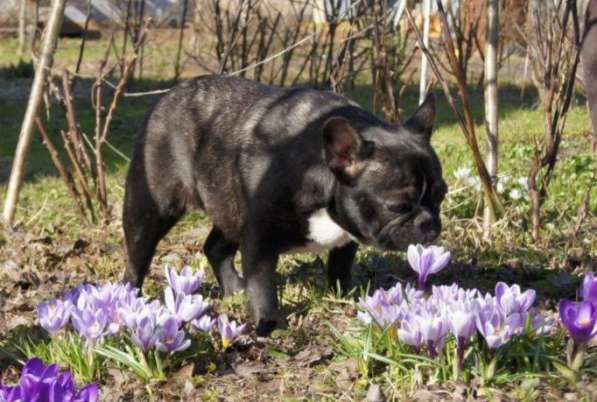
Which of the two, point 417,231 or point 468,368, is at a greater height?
point 417,231

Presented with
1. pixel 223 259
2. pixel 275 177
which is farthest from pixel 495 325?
pixel 223 259

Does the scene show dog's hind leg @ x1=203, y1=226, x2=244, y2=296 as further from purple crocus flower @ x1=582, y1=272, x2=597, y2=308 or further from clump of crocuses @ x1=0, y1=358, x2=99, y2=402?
clump of crocuses @ x1=0, y1=358, x2=99, y2=402

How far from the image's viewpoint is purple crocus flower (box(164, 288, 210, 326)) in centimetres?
399

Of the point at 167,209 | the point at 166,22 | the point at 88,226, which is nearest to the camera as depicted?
the point at 167,209

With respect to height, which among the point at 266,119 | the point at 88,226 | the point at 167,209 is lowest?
the point at 88,226

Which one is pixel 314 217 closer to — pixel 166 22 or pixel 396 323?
pixel 396 323

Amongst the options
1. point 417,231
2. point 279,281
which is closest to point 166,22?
point 279,281

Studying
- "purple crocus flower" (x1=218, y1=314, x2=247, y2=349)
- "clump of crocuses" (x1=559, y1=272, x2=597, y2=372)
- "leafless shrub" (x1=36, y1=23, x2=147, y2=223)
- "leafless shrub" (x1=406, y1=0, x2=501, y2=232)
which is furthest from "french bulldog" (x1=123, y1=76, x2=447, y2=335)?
"leafless shrub" (x1=36, y1=23, x2=147, y2=223)

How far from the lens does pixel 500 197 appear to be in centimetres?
682

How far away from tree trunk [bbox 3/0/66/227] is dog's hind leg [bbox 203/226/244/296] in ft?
5.91

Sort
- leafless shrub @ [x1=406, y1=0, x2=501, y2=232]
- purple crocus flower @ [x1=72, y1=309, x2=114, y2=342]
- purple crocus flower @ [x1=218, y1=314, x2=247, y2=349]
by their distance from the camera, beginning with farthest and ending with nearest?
leafless shrub @ [x1=406, y1=0, x2=501, y2=232] → purple crocus flower @ [x1=218, y1=314, x2=247, y2=349] → purple crocus flower @ [x1=72, y1=309, x2=114, y2=342]

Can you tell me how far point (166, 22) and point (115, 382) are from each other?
17078mm

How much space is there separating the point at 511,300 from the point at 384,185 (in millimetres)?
913

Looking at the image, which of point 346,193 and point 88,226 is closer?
point 346,193
